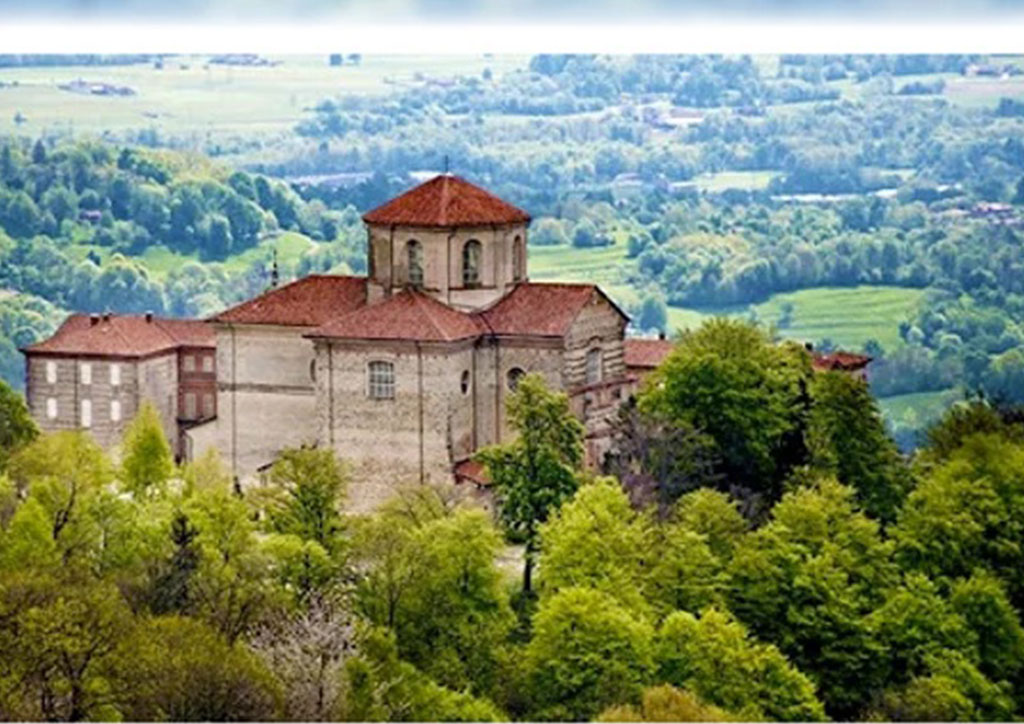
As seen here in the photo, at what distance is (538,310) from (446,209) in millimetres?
2140

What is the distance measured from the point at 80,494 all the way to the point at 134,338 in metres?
13.3

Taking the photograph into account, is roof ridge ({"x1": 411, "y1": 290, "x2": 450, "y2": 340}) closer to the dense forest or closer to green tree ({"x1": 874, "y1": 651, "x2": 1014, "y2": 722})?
the dense forest

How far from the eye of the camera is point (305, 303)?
44500 mm

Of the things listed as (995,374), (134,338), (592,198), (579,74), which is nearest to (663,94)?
(579,74)

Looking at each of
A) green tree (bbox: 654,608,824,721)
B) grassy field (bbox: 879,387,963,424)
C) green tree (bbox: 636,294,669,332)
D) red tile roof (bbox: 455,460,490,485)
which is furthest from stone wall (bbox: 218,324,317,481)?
green tree (bbox: 636,294,669,332)

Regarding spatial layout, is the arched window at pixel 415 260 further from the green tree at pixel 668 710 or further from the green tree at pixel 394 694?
the green tree at pixel 668 710

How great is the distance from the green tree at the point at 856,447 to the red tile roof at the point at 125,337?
45.4 ft

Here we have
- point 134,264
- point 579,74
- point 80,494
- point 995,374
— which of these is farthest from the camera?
point 579,74

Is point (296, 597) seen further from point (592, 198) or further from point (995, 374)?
point (592, 198)

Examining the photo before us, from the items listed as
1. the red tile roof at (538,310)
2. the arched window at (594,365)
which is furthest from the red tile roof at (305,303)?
the arched window at (594,365)

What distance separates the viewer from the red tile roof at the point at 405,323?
1657 inches

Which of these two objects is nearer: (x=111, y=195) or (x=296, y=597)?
(x=296, y=597)

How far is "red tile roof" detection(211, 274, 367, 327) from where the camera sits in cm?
4400

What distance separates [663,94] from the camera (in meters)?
166
